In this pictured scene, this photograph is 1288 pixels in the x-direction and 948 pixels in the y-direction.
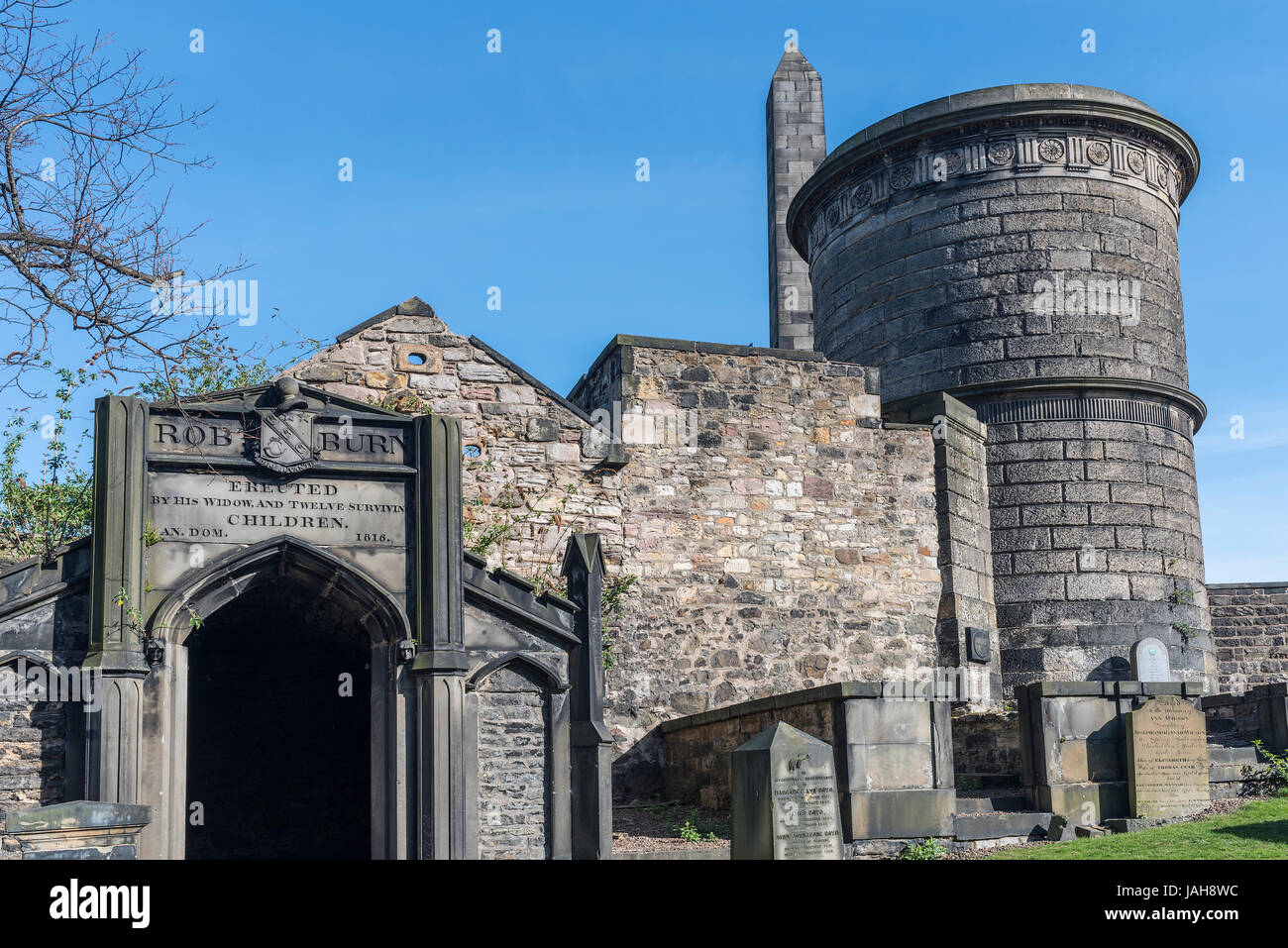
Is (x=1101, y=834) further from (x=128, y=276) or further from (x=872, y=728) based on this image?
(x=128, y=276)

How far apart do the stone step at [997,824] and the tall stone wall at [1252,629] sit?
43.8ft

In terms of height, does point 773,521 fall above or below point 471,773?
above

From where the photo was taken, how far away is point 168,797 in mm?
12188

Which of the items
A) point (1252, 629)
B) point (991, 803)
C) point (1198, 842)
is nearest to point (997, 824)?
point (991, 803)

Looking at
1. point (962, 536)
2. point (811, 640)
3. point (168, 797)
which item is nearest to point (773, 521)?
point (811, 640)

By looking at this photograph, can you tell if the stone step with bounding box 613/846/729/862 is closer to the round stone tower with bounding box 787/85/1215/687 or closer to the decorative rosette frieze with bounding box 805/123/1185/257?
the round stone tower with bounding box 787/85/1215/687

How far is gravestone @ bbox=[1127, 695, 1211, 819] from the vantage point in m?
13.8

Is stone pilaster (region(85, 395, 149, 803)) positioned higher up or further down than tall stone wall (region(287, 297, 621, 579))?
further down

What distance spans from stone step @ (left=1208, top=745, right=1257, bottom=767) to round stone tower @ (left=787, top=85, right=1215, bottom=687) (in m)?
4.04

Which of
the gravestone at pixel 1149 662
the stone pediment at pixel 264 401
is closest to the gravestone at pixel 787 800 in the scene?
the stone pediment at pixel 264 401

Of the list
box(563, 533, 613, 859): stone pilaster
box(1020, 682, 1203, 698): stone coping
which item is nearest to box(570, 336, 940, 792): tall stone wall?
box(563, 533, 613, 859): stone pilaster

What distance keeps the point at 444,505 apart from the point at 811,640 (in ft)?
22.6
